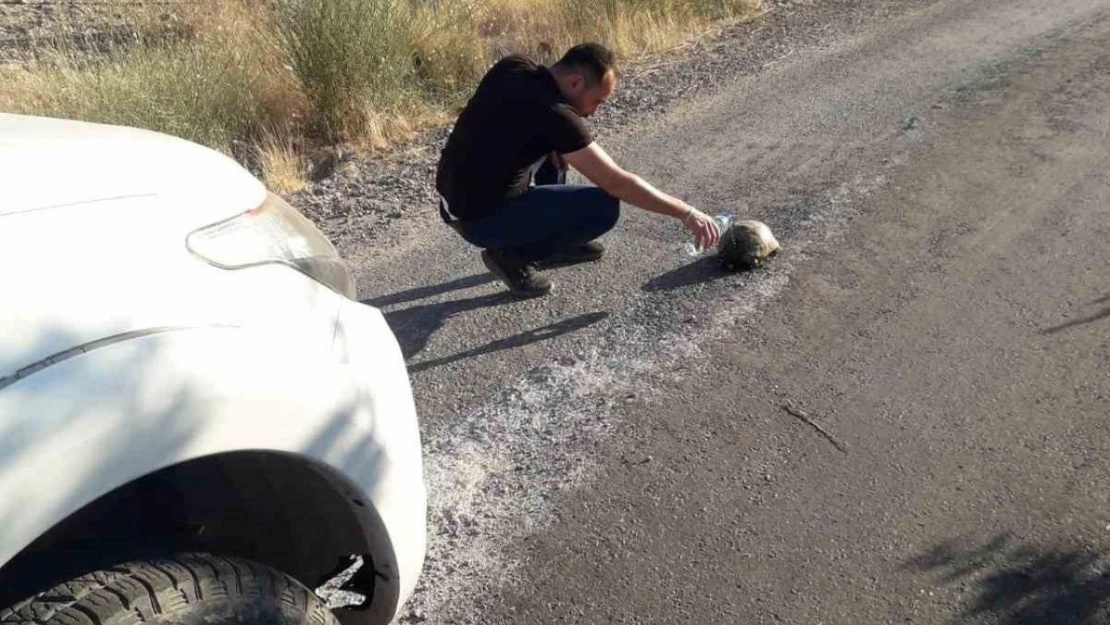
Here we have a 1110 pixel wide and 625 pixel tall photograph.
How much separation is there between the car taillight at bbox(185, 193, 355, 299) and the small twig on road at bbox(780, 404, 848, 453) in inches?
72.3

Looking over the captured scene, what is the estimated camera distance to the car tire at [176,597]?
1.97 metres

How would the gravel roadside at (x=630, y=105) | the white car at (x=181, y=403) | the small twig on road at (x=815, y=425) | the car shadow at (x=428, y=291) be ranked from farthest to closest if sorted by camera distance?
the gravel roadside at (x=630, y=105), the car shadow at (x=428, y=291), the small twig on road at (x=815, y=425), the white car at (x=181, y=403)

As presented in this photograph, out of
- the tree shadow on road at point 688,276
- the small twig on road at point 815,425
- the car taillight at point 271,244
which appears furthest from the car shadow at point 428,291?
the car taillight at point 271,244

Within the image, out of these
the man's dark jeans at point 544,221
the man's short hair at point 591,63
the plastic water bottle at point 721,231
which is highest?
the man's short hair at point 591,63

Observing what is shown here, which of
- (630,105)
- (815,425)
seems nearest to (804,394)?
(815,425)

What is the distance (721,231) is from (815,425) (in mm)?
1333

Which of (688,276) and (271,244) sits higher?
(271,244)

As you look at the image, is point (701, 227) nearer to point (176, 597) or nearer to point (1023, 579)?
point (1023, 579)

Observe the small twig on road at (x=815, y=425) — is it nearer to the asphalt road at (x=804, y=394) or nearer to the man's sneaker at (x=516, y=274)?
the asphalt road at (x=804, y=394)

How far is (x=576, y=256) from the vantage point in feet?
17.3

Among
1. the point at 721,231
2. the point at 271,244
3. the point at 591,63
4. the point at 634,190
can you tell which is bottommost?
the point at 721,231

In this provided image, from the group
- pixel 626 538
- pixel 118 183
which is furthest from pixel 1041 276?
pixel 118 183

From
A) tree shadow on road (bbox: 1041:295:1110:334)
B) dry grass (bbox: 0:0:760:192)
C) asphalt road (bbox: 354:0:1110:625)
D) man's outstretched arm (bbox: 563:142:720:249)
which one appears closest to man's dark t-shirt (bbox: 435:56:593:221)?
man's outstretched arm (bbox: 563:142:720:249)

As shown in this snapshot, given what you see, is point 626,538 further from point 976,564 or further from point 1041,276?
point 1041,276
